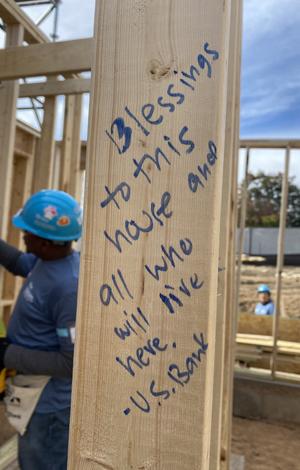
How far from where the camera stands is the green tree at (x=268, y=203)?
28953 mm

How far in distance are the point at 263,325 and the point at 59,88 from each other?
16.9 feet

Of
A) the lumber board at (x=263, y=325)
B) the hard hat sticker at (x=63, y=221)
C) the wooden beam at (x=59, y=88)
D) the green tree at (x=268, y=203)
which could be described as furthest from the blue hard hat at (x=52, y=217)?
the green tree at (x=268, y=203)

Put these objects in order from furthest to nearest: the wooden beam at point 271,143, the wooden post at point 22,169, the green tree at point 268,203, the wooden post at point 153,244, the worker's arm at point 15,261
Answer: the green tree at point 268,203 → the wooden post at point 22,169 → the wooden beam at point 271,143 → the worker's arm at point 15,261 → the wooden post at point 153,244

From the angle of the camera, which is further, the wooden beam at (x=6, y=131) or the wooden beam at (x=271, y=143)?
the wooden beam at (x=271, y=143)

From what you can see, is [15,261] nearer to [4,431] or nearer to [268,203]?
[4,431]

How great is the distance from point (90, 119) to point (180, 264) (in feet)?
1.00

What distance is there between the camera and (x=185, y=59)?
666 mm

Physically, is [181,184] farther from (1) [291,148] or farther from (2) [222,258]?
(1) [291,148]

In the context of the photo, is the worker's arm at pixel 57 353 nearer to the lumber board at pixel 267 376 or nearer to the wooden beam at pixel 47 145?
the wooden beam at pixel 47 145

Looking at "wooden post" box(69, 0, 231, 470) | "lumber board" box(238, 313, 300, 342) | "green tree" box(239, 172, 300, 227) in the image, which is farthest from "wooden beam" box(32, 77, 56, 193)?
"green tree" box(239, 172, 300, 227)

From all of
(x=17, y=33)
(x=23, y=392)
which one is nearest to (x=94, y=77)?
(x=23, y=392)

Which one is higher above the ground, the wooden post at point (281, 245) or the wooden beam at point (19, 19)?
the wooden beam at point (19, 19)

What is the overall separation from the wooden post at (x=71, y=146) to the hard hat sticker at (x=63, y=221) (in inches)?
61.9

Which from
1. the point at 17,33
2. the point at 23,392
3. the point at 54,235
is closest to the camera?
the point at 23,392
